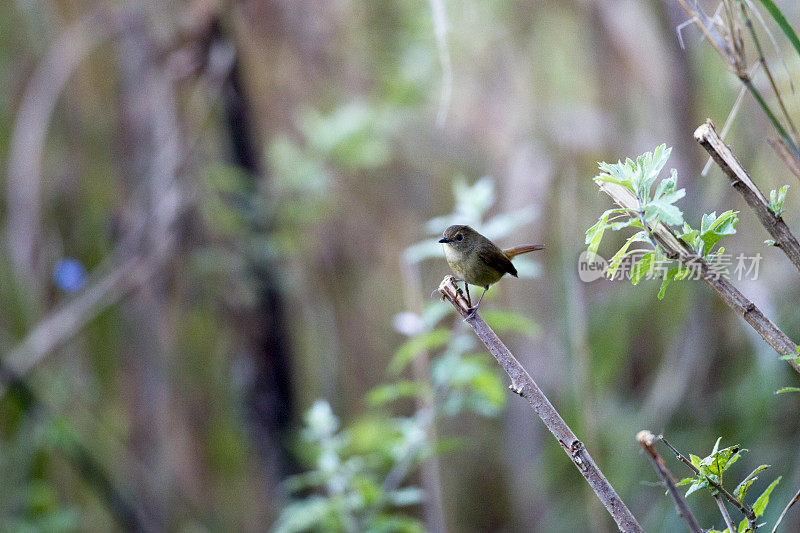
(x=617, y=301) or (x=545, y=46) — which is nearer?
(x=617, y=301)

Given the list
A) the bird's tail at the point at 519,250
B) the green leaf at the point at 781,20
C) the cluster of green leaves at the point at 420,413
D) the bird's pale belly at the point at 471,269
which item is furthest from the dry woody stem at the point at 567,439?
the cluster of green leaves at the point at 420,413

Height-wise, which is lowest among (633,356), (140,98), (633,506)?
(633,506)

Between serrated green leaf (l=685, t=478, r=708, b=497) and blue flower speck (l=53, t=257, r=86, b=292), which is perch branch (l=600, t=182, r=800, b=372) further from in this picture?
blue flower speck (l=53, t=257, r=86, b=292)

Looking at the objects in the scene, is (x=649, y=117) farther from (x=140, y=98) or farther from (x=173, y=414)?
(x=173, y=414)

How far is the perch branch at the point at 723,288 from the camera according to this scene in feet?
2.43

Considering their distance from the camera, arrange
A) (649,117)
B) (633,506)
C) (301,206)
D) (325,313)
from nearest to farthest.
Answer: (633,506), (301,206), (649,117), (325,313)

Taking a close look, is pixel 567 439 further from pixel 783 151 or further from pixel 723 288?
pixel 783 151

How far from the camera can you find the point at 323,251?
3.76 m

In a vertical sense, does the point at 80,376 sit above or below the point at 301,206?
above

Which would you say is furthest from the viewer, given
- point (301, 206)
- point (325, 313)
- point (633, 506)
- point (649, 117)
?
point (325, 313)

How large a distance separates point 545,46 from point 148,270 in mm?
2451

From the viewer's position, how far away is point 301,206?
315cm

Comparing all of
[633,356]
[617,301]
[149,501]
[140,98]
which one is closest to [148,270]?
[140,98]

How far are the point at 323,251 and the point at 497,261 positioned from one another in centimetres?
217
